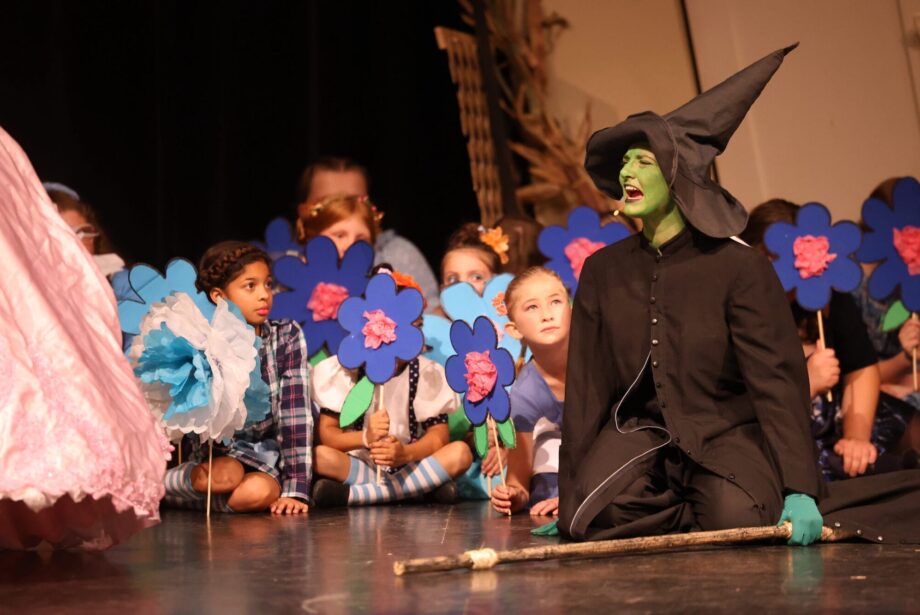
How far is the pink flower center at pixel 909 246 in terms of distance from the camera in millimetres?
4551

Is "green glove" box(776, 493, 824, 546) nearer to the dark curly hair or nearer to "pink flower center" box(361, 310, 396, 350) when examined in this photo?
"pink flower center" box(361, 310, 396, 350)

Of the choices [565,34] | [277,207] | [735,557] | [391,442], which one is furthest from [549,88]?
[735,557]

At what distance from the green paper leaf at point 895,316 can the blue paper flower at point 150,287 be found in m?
2.42

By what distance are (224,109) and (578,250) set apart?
1.97 metres

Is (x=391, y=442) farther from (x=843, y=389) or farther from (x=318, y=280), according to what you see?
(x=843, y=389)

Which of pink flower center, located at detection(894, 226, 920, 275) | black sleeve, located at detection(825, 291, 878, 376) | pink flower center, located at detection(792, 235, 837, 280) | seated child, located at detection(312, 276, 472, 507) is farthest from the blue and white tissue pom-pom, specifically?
pink flower center, located at detection(894, 226, 920, 275)

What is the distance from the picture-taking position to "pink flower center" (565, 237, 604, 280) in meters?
4.79

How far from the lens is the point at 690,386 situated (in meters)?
3.05

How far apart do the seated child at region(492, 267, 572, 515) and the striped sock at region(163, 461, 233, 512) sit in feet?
3.05

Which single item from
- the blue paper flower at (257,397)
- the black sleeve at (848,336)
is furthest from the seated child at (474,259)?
the black sleeve at (848,336)

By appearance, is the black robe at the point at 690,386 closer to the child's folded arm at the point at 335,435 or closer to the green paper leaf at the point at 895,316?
the child's folded arm at the point at 335,435

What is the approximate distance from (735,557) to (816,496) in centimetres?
34

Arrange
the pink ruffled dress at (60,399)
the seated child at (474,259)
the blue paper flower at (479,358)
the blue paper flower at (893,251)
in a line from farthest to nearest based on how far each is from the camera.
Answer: the seated child at (474,259) < the blue paper flower at (893,251) < the blue paper flower at (479,358) < the pink ruffled dress at (60,399)

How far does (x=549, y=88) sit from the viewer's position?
668cm
